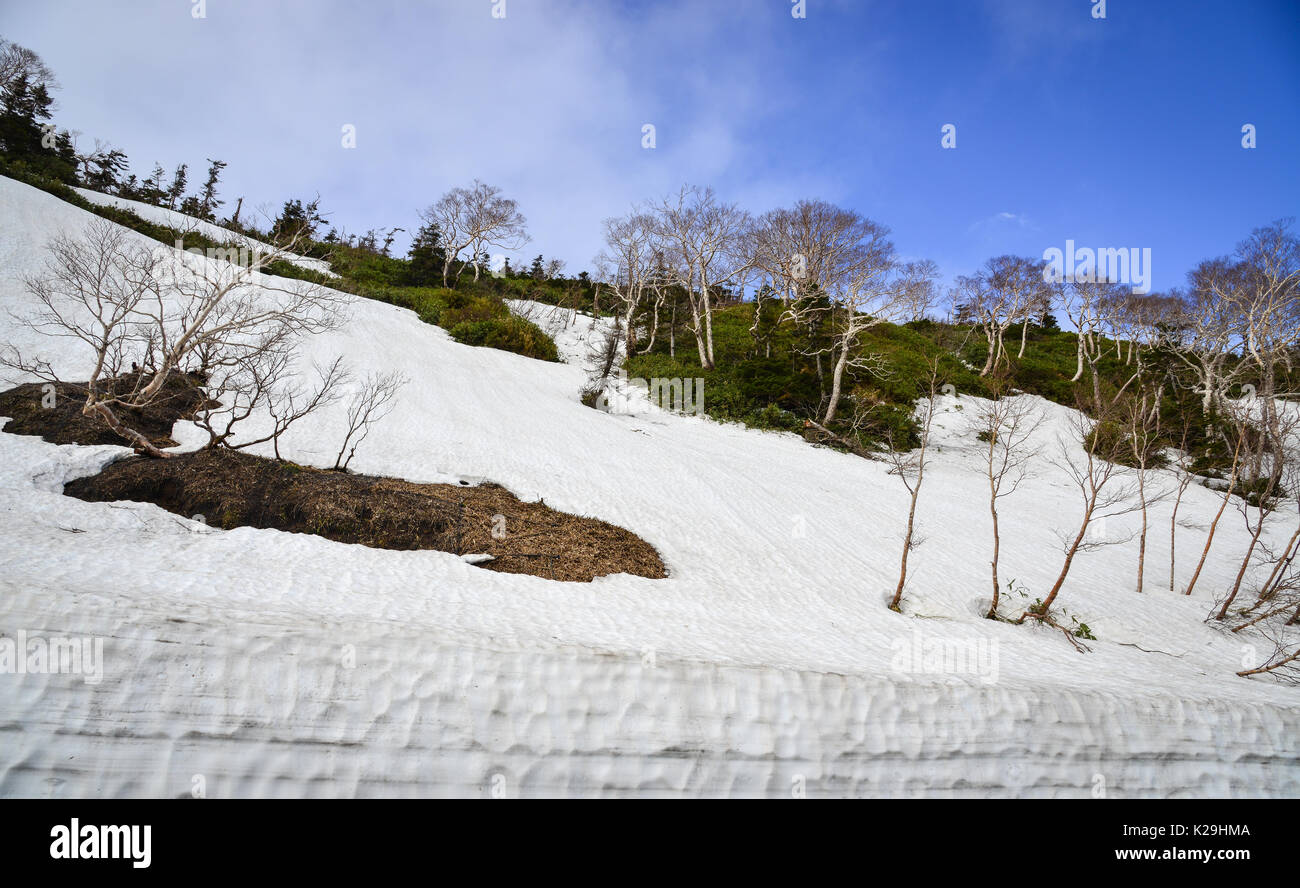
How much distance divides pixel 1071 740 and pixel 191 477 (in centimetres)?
1098

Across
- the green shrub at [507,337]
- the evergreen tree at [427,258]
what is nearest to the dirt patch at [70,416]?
the green shrub at [507,337]

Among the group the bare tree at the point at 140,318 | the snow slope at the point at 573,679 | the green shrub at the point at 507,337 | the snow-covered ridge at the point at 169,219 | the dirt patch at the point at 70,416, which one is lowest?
the snow slope at the point at 573,679

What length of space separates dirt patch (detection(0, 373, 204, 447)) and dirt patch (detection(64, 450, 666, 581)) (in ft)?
4.38

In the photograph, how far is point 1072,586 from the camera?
9.78 metres

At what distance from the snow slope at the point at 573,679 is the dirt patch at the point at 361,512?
489 mm

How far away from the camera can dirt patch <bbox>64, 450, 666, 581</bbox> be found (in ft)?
22.6

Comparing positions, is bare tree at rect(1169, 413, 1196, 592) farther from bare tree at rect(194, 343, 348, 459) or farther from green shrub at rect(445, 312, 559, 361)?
green shrub at rect(445, 312, 559, 361)

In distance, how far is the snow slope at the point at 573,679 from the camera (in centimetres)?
234

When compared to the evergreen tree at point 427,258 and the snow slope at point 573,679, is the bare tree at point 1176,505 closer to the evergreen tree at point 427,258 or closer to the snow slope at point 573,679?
the snow slope at point 573,679

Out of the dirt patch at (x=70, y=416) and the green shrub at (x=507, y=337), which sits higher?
the green shrub at (x=507, y=337)

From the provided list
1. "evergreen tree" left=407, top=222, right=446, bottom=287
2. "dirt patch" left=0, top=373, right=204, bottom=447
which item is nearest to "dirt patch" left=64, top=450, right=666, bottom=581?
"dirt patch" left=0, top=373, right=204, bottom=447
